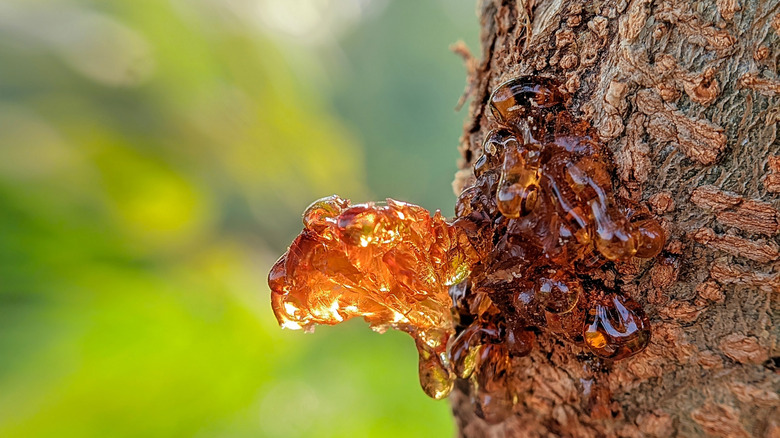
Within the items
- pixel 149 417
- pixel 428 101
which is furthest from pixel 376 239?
pixel 428 101

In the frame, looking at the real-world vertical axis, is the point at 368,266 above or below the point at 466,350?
above

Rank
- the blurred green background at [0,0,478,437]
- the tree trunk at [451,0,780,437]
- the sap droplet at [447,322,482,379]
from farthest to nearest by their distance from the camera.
A: the blurred green background at [0,0,478,437], the sap droplet at [447,322,482,379], the tree trunk at [451,0,780,437]

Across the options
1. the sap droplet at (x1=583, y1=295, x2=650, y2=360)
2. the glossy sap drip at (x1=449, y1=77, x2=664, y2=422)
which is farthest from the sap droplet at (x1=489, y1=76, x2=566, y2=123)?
the sap droplet at (x1=583, y1=295, x2=650, y2=360)

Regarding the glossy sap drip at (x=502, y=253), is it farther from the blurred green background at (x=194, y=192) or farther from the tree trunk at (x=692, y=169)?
the blurred green background at (x=194, y=192)

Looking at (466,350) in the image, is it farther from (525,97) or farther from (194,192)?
(194,192)

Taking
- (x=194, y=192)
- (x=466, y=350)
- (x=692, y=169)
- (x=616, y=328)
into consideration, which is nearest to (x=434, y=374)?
(x=466, y=350)

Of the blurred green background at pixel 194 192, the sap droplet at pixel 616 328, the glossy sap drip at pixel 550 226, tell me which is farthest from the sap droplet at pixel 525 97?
the blurred green background at pixel 194 192

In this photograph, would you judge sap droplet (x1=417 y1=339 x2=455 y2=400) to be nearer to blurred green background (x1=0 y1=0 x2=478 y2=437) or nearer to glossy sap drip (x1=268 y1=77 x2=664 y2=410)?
glossy sap drip (x1=268 y1=77 x2=664 y2=410)
